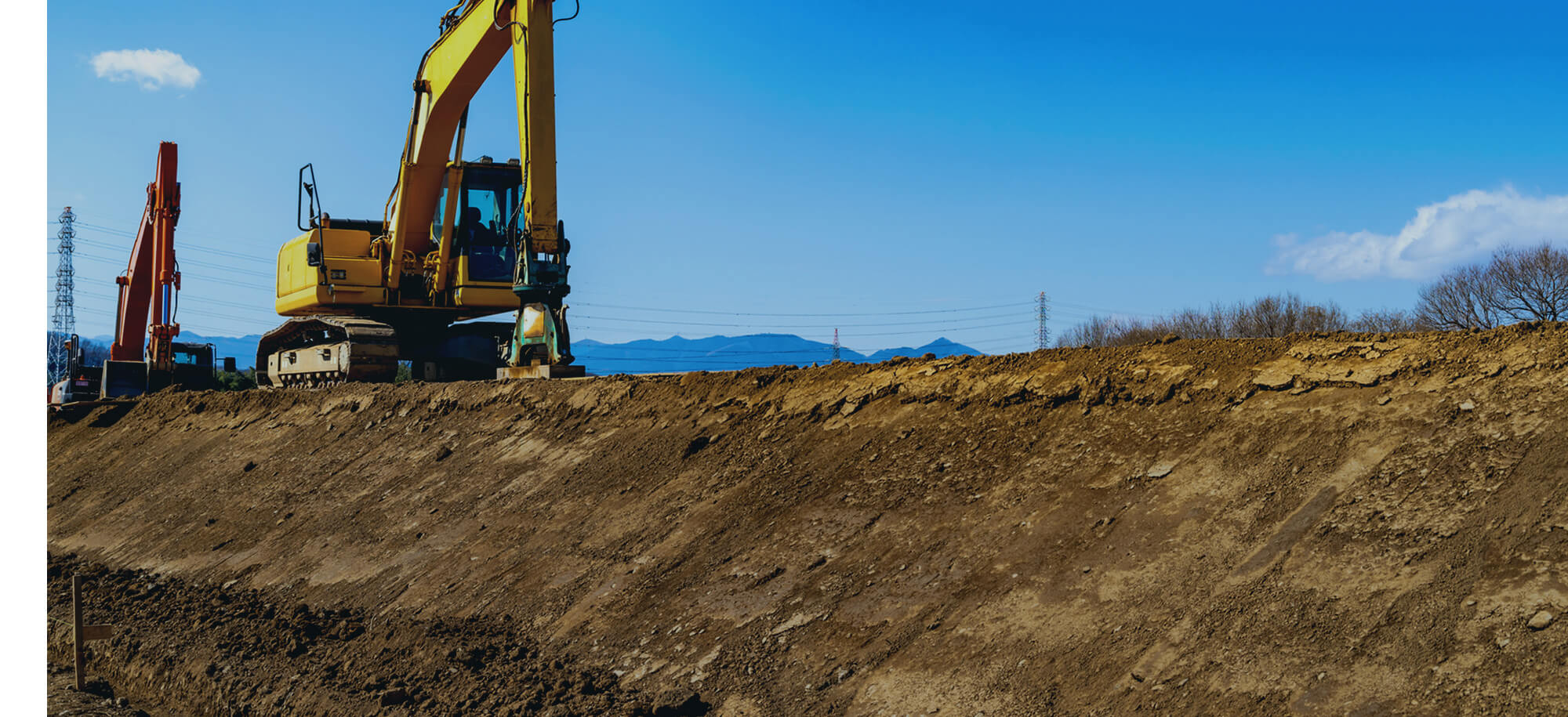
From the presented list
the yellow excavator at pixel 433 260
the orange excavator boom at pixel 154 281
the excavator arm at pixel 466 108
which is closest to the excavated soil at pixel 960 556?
the excavator arm at pixel 466 108

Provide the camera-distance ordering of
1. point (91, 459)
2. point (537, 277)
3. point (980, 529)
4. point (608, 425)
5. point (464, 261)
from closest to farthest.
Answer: point (980, 529), point (608, 425), point (537, 277), point (464, 261), point (91, 459)

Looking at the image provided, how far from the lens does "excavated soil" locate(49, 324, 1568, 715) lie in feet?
15.2

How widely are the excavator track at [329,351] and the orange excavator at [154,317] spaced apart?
441cm

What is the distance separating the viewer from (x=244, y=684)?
316 inches

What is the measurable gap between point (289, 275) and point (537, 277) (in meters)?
8.80

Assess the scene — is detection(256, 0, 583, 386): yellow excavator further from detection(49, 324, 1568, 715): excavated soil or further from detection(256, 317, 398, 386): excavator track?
detection(49, 324, 1568, 715): excavated soil

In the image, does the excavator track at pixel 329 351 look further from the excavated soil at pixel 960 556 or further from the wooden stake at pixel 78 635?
the wooden stake at pixel 78 635

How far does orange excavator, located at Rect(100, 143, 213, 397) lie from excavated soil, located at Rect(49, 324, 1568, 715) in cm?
1525

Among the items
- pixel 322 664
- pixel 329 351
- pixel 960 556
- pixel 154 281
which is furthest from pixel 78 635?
pixel 154 281

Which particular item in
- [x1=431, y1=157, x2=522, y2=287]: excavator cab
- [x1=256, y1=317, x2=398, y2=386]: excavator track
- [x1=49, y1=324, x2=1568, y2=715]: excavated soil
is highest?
[x1=431, y1=157, x2=522, y2=287]: excavator cab

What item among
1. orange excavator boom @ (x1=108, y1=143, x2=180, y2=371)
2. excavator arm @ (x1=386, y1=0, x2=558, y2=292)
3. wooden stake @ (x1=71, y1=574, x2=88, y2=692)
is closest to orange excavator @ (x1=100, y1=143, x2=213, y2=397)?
orange excavator boom @ (x1=108, y1=143, x2=180, y2=371)

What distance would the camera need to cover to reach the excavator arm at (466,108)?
13594mm

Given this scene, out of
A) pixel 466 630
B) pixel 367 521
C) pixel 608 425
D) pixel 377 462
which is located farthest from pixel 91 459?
pixel 466 630

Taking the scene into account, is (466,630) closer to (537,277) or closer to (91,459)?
(537,277)
